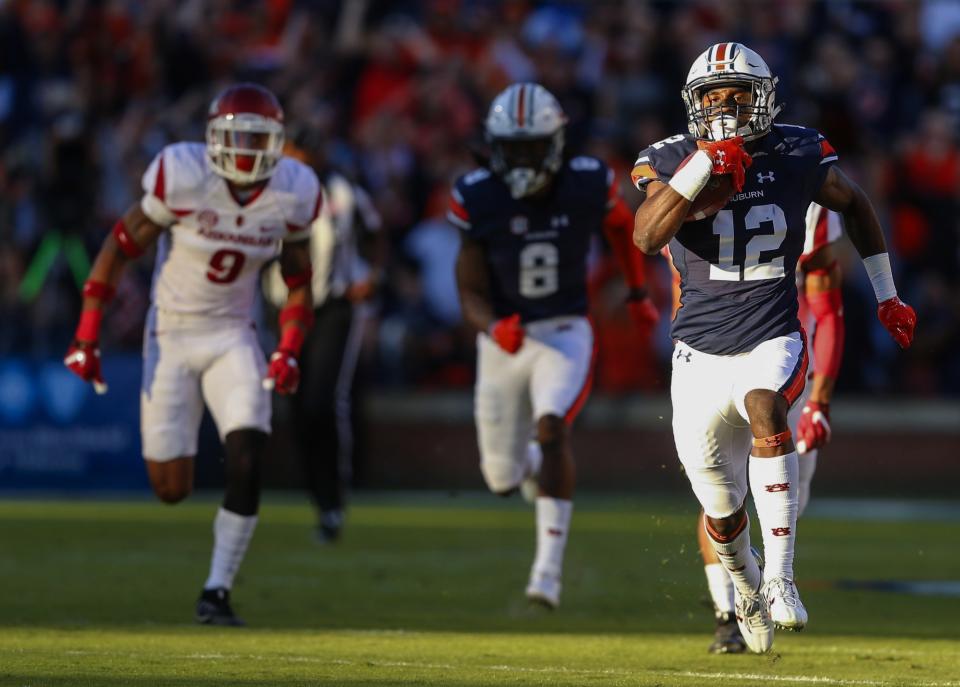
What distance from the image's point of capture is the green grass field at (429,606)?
21.3 ft

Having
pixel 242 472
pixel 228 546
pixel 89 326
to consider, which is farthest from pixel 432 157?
pixel 228 546

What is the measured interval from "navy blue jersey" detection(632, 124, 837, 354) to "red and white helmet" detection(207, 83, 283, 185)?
2.14m

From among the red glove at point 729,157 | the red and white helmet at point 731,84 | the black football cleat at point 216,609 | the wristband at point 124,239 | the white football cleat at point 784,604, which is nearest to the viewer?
the white football cleat at point 784,604

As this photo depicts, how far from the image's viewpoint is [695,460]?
6660 millimetres

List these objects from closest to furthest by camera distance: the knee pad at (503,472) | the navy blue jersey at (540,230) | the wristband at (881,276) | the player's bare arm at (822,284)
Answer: the wristband at (881,276) → the player's bare arm at (822,284) → the navy blue jersey at (540,230) → the knee pad at (503,472)

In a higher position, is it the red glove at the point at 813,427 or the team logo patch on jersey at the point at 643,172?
the team logo patch on jersey at the point at 643,172

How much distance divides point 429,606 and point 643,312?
169 cm

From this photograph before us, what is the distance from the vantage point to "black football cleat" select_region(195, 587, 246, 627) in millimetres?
7801

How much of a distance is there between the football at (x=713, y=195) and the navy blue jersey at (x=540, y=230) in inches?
101

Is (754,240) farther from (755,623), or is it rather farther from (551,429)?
(551,429)

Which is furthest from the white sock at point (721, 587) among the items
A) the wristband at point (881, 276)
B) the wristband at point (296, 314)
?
the wristband at point (296, 314)

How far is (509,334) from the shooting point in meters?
8.70

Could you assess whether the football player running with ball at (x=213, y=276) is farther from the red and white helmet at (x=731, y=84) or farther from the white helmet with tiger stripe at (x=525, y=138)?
the red and white helmet at (x=731, y=84)

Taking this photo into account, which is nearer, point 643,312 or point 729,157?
point 729,157
